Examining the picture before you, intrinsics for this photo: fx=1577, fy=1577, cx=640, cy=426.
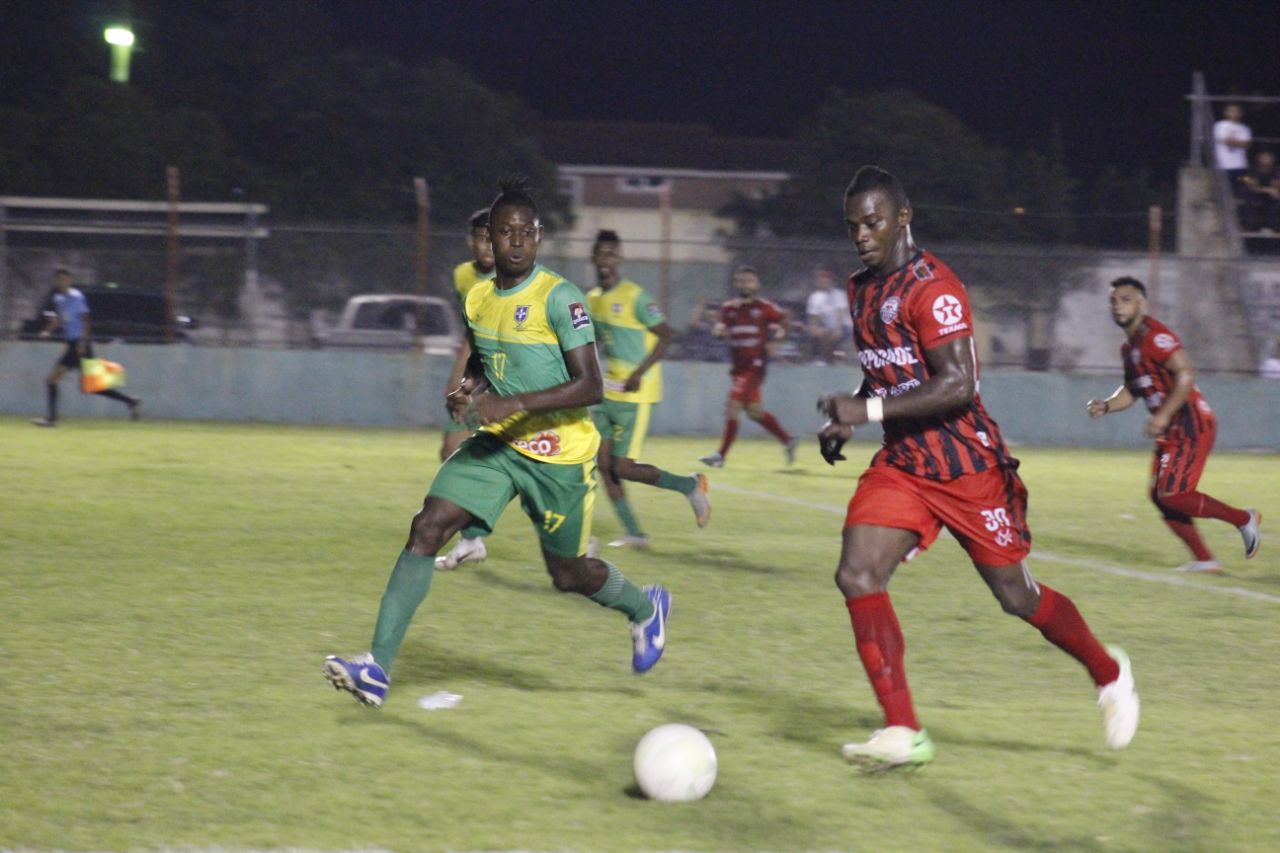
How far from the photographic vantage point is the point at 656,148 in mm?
63406

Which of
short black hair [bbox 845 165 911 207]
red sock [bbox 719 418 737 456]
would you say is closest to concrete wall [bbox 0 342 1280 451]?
red sock [bbox 719 418 737 456]

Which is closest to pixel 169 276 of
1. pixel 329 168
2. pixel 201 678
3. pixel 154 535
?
pixel 154 535

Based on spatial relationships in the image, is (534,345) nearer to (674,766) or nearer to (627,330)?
(674,766)

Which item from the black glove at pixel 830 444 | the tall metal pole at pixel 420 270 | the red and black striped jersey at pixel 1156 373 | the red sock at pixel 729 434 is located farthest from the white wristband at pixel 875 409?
the tall metal pole at pixel 420 270

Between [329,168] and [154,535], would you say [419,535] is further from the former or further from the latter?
[329,168]

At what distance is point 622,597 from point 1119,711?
204cm

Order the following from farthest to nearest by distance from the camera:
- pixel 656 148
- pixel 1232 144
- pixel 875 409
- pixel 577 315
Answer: pixel 656 148
pixel 1232 144
pixel 577 315
pixel 875 409

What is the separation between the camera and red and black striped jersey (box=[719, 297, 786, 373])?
16.9 m

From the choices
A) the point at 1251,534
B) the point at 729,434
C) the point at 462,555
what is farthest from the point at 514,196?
the point at 729,434

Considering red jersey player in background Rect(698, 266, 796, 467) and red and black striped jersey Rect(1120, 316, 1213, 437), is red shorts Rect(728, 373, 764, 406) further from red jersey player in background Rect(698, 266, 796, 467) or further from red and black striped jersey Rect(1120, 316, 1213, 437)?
red and black striped jersey Rect(1120, 316, 1213, 437)

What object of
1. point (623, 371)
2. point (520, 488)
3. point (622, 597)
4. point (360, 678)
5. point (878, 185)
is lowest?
point (360, 678)

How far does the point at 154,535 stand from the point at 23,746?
5267 mm

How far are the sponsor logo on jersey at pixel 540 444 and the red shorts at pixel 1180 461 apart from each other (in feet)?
17.1

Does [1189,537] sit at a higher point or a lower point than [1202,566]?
higher
